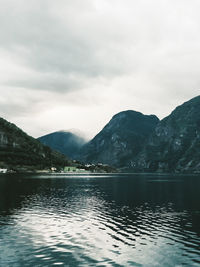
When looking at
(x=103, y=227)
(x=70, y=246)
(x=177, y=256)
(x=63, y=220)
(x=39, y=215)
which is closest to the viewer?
(x=177, y=256)

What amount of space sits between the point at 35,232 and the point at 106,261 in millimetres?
19621

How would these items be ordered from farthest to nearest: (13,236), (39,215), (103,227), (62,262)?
(39,215)
(103,227)
(13,236)
(62,262)

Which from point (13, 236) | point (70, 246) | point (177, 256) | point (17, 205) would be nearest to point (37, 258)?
point (70, 246)

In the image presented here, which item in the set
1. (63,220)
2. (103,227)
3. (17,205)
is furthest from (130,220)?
(17,205)

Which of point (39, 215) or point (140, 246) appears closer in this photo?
point (140, 246)

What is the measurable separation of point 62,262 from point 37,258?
359 centimetres

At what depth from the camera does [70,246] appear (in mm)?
43062

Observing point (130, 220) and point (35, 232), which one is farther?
point (130, 220)

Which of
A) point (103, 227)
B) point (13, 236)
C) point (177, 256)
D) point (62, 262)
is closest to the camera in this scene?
point (62, 262)

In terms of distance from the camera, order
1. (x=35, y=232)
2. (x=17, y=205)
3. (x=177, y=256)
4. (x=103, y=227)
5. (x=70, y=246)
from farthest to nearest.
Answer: (x=17, y=205)
(x=103, y=227)
(x=35, y=232)
(x=70, y=246)
(x=177, y=256)

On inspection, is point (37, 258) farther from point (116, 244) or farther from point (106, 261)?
point (116, 244)

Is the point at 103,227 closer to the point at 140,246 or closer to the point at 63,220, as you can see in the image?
the point at 63,220

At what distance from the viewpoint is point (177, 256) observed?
1534 inches

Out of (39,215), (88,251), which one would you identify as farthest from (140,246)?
(39,215)
